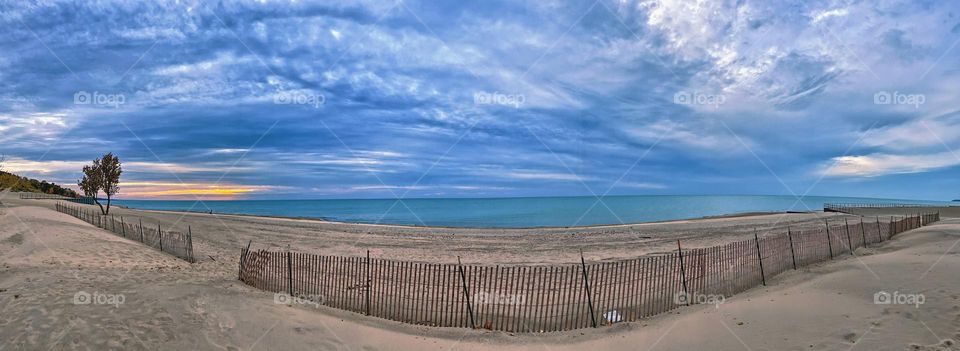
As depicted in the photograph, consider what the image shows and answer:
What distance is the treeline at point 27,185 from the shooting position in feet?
257

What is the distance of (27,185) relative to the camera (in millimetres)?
87375

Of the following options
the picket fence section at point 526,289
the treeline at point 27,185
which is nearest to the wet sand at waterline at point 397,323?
the picket fence section at point 526,289

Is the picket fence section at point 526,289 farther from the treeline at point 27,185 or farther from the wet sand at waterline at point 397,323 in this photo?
the treeline at point 27,185

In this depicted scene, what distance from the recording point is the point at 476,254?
2702 centimetres

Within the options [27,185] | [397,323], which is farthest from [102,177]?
[27,185]

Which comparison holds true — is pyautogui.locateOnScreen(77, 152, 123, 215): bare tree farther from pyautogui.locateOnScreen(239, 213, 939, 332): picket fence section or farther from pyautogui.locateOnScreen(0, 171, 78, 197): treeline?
pyautogui.locateOnScreen(0, 171, 78, 197): treeline

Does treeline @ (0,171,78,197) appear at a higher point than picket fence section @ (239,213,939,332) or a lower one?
higher

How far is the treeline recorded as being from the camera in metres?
78.4

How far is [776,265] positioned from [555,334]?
1010 centimetres

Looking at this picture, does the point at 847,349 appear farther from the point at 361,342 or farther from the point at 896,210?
the point at 896,210

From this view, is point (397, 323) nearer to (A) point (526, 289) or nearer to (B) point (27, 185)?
(A) point (526, 289)

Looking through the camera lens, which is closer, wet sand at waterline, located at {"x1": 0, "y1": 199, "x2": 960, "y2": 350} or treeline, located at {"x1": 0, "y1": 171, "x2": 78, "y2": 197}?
wet sand at waterline, located at {"x1": 0, "y1": 199, "x2": 960, "y2": 350}

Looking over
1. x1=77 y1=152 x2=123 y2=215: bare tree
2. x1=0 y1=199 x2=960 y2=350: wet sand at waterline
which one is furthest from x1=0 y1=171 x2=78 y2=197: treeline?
x1=0 y1=199 x2=960 y2=350: wet sand at waterline

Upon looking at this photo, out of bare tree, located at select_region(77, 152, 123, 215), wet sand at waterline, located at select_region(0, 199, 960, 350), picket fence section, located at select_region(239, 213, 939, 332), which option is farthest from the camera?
bare tree, located at select_region(77, 152, 123, 215)
